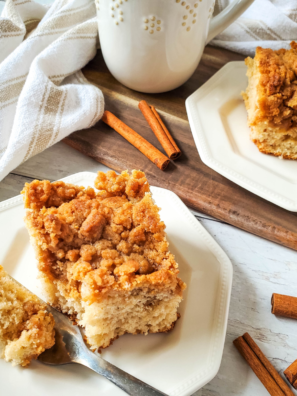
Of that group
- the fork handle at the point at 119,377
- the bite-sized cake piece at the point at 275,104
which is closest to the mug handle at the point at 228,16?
the bite-sized cake piece at the point at 275,104

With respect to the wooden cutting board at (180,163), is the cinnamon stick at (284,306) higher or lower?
lower

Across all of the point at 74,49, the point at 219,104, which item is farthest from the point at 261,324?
the point at 74,49

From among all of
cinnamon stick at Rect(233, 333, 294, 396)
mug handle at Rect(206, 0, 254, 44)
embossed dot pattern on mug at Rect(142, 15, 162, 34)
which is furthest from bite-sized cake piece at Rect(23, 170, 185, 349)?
mug handle at Rect(206, 0, 254, 44)

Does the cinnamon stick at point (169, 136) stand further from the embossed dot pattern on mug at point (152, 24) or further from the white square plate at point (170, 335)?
the embossed dot pattern on mug at point (152, 24)

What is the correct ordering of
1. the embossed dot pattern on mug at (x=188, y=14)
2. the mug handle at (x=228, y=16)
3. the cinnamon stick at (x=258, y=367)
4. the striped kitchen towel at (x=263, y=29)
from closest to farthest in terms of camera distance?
the cinnamon stick at (x=258, y=367), the embossed dot pattern on mug at (x=188, y=14), the mug handle at (x=228, y=16), the striped kitchen towel at (x=263, y=29)

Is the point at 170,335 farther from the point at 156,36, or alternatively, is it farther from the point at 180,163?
the point at 156,36

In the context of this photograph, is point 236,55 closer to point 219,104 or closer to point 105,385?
point 219,104

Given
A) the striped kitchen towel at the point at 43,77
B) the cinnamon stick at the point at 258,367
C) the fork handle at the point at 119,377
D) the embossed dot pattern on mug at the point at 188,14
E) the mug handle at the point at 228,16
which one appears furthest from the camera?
the mug handle at the point at 228,16

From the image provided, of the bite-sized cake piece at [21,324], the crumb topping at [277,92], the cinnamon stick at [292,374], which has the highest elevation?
the crumb topping at [277,92]
